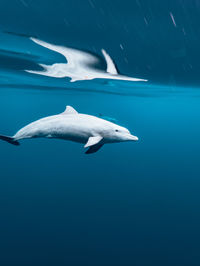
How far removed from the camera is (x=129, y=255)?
1427cm

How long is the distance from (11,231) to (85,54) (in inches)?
532

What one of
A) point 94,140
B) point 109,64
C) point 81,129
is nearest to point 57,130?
point 81,129

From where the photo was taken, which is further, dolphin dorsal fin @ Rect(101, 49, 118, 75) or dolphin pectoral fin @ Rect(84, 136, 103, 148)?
dolphin dorsal fin @ Rect(101, 49, 118, 75)

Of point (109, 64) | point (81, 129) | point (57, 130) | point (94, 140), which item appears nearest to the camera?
point (94, 140)

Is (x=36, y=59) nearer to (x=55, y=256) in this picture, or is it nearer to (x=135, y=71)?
(x=135, y=71)

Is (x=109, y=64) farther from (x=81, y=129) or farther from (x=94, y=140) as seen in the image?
(x=94, y=140)

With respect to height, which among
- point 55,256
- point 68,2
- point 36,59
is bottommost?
point 55,256

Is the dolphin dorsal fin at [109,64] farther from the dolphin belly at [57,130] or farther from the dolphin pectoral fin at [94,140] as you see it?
the dolphin pectoral fin at [94,140]

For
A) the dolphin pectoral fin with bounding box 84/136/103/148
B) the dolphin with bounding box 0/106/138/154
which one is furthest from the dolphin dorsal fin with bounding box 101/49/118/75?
the dolphin pectoral fin with bounding box 84/136/103/148

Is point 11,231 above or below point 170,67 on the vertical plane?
below

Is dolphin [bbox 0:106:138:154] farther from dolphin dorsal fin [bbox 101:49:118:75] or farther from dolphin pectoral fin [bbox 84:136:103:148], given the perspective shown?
dolphin dorsal fin [bbox 101:49:118:75]

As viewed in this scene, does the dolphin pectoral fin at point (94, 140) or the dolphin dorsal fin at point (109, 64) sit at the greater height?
the dolphin dorsal fin at point (109, 64)

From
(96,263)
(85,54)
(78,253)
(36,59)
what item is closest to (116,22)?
(85,54)

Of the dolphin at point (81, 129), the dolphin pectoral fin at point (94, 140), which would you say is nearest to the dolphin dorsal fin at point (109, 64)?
the dolphin at point (81, 129)
